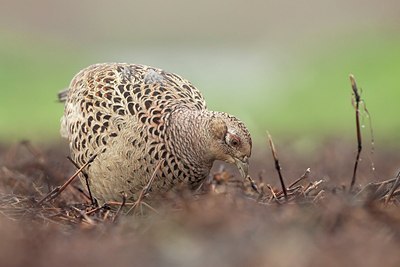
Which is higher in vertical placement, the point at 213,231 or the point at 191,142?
the point at 213,231

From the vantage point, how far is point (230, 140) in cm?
649

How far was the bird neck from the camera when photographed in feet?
21.6

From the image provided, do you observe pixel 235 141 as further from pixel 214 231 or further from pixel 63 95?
pixel 63 95

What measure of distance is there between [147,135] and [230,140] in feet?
1.86

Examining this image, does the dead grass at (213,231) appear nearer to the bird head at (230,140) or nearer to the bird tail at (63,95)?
the bird head at (230,140)

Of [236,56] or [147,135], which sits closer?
[147,135]

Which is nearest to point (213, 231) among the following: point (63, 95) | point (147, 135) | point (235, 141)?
point (235, 141)

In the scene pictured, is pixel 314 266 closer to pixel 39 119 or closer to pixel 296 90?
pixel 39 119

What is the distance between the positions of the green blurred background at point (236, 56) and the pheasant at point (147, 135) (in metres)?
6.74

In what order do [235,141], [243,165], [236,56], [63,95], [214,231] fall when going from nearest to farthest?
1. [214,231]
2. [235,141]
3. [243,165]
4. [63,95]
5. [236,56]

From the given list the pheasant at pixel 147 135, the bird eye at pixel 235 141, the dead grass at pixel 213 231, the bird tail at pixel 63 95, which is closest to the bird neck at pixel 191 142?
the pheasant at pixel 147 135

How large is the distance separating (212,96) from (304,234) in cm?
1747

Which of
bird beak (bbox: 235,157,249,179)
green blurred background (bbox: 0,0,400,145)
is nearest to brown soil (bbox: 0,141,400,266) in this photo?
bird beak (bbox: 235,157,249,179)

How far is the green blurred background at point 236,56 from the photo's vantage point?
1884 cm
